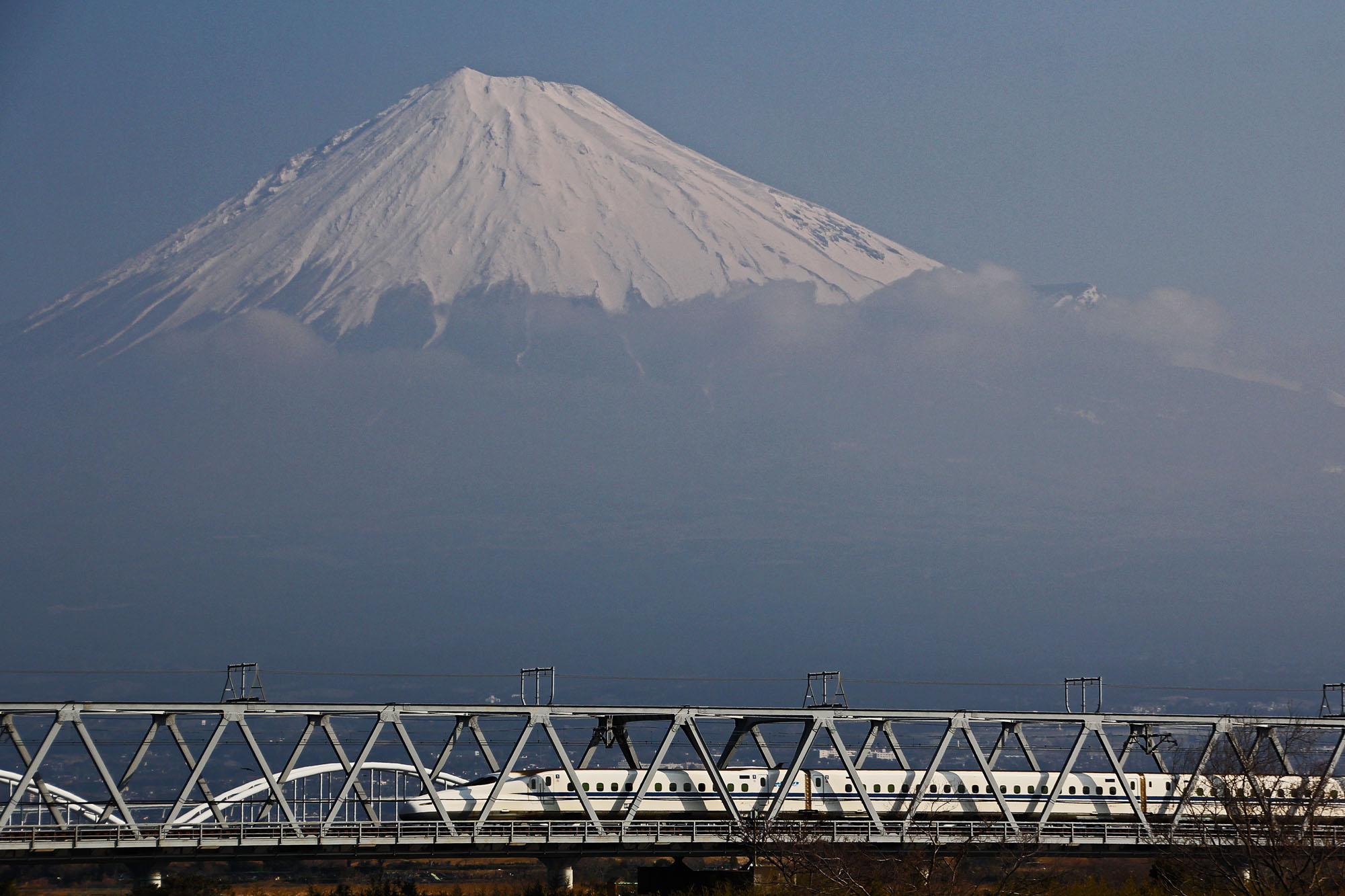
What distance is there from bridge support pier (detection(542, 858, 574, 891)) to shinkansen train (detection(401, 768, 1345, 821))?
2.50 meters

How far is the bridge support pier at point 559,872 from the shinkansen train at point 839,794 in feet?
8.21

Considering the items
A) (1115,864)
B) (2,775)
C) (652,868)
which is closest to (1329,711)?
(1115,864)

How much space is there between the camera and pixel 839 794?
87.1 metres

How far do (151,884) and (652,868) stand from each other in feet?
81.6

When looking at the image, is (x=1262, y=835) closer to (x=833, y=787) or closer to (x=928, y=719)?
(x=928, y=719)

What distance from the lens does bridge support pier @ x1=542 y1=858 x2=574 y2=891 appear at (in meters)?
77.8

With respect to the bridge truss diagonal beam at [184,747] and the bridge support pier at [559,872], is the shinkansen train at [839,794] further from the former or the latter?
the bridge truss diagonal beam at [184,747]

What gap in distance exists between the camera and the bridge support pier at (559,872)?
77750 mm

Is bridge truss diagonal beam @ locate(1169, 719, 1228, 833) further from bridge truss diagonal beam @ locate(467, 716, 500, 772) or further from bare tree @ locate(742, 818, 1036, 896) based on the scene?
bridge truss diagonal beam @ locate(467, 716, 500, 772)

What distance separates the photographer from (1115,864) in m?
120

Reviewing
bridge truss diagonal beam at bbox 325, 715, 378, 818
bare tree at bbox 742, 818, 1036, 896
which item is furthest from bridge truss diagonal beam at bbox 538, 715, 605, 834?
bare tree at bbox 742, 818, 1036, 896

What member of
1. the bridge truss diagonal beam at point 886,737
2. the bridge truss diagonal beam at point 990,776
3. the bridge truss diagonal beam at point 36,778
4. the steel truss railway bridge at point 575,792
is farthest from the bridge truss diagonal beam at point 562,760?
the bridge truss diagonal beam at point 990,776

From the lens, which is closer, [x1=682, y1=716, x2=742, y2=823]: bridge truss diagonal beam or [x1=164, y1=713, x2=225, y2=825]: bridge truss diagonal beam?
[x1=164, y1=713, x2=225, y2=825]: bridge truss diagonal beam

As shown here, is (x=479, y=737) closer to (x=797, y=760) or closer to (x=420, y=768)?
(x=420, y=768)
